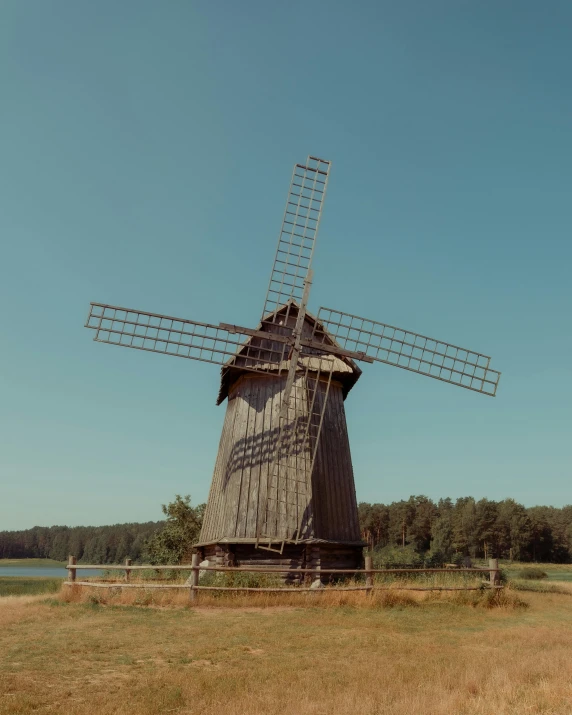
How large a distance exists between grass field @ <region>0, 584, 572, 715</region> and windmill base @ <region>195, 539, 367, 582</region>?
2.98 m

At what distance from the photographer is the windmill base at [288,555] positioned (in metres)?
17.2

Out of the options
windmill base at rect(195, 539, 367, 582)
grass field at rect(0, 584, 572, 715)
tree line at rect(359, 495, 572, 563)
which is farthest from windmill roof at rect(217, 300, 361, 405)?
tree line at rect(359, 495, 572, 563)

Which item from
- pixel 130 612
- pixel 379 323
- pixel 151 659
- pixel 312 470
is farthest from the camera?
pixel 379 323

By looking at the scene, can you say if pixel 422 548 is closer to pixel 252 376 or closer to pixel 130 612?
pixel 252 376

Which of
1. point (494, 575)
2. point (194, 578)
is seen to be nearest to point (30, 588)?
point (194, 578)

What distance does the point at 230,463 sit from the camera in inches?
746

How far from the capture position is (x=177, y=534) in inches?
1086

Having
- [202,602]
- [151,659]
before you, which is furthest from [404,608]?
[151,659]

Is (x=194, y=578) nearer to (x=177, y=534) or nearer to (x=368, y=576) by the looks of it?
(x=368, y=576)

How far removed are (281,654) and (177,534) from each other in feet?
64.0

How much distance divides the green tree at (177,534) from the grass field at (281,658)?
→ 13.4 metres

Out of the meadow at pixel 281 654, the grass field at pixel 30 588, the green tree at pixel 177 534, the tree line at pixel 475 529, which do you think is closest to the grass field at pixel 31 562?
the tree line at pixel 475 529

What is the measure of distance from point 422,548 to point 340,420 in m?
66.0

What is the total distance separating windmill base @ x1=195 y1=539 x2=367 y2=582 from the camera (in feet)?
56.4
